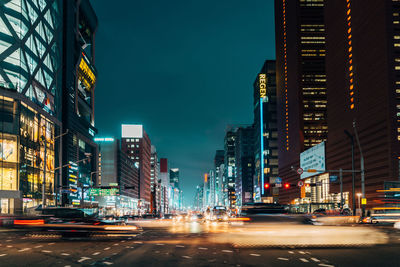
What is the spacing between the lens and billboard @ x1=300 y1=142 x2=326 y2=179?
438 ft

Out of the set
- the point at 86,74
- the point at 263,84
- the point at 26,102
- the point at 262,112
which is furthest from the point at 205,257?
the point at 263,84

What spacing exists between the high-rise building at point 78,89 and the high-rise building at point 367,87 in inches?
2557

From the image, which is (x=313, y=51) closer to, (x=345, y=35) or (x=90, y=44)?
(x=345, y=35)

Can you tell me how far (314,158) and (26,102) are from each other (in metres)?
87.6

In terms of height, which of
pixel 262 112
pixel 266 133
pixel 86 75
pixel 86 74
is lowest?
pixel 266 133

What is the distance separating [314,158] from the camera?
14000 centimetres

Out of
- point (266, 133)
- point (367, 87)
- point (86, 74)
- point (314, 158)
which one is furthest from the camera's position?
point (266, 133)

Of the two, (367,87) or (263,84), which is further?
(263,84)

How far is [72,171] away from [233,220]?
84.3 metres

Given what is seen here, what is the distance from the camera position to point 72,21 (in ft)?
429

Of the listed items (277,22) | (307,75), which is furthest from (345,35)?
(277,22)

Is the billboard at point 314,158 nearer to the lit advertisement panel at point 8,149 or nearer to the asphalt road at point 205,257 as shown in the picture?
the lit advertisement panel at point 8,149

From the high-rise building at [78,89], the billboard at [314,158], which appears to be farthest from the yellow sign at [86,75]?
the billboard at [314,158]

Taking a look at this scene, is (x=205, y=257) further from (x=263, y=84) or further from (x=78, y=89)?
(x=263, y=84)
